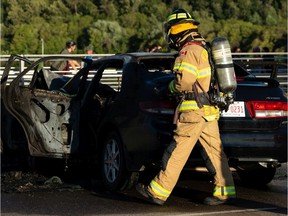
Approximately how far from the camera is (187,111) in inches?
252

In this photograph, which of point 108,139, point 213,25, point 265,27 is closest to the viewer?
point 108,139

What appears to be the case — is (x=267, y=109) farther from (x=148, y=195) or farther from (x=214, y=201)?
(x=148, y=195)

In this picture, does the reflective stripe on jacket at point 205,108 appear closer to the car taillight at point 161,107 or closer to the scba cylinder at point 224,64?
the scba cylinder at point 224,64

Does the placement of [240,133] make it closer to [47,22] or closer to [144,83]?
[144,83]

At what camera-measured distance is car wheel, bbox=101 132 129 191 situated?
7207mm

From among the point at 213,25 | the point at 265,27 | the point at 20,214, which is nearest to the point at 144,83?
the point at 20,214

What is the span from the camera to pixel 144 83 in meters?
7.16

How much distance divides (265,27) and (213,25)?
744 centimetres

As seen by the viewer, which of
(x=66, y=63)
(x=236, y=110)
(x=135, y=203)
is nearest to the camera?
(x=135, y=203)

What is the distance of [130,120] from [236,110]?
3.31ft

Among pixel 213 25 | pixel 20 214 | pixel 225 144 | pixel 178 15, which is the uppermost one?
pixel 213 25

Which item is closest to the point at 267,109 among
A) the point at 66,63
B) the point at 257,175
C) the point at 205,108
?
the point at 205,108

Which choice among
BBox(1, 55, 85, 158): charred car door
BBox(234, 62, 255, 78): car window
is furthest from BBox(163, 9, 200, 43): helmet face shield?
BBox(1, 55, 85, 158): charred car door

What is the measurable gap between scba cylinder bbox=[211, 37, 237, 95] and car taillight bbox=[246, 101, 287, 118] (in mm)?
832
